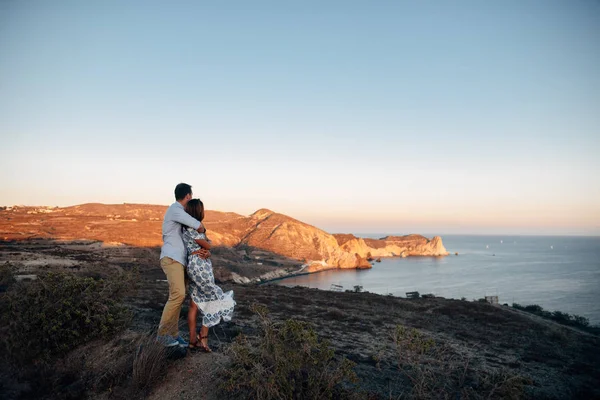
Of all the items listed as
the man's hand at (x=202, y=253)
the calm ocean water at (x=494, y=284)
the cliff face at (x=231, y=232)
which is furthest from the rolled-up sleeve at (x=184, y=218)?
the cliff face at (x=231, y=232)

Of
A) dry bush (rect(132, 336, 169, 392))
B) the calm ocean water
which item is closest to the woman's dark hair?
dry bush (rect(132, 336, 169, 392))

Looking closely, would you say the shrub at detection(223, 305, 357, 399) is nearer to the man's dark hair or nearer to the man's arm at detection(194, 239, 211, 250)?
the man's arm at detection(194, 239, 211, 250)

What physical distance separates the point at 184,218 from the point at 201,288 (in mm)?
1148

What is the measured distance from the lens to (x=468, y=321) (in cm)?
1816

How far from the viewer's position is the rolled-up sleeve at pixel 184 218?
16.3ft

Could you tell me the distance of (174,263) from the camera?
508cm

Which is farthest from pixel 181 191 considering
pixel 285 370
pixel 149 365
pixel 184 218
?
pixel 285 370

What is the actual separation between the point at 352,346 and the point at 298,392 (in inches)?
232

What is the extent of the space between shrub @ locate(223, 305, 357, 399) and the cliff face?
6326cm

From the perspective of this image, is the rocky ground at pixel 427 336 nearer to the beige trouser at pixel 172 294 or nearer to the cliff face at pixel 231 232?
the beige trouser at pixel 172 294

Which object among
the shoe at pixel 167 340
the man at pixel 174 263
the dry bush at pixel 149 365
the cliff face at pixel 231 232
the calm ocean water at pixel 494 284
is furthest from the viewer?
the cliff face at pixel 231 232

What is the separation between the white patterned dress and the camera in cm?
517

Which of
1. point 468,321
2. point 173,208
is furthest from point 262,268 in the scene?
point 173,208

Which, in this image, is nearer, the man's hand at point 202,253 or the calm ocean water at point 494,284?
the man's hand at point 202,253
